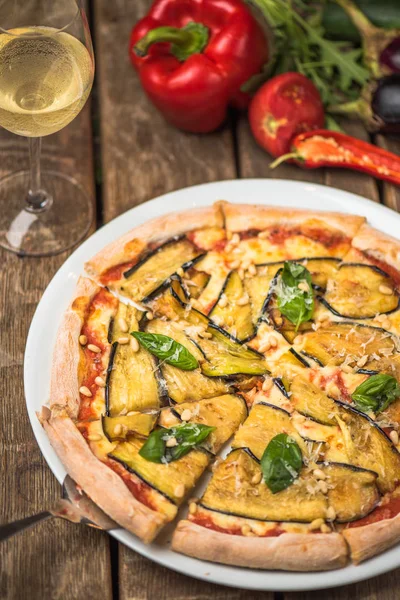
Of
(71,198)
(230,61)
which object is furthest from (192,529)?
(230,61)

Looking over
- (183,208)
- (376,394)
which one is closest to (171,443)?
(376,394)

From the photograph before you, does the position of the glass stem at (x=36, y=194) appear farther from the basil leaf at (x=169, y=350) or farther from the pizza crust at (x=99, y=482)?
the pizza crust at (x=99, y=482)

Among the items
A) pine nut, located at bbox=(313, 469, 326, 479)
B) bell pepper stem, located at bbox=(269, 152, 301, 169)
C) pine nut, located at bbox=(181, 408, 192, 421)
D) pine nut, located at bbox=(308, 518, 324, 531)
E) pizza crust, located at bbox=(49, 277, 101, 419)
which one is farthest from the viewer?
bell pepper stem, located at bbox=(269, 152, 301, 169)

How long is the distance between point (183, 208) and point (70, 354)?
1.23 metres

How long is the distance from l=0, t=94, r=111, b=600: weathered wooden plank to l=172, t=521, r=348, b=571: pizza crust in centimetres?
55

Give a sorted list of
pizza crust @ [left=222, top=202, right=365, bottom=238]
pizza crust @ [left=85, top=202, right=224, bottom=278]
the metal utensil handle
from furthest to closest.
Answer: pizza crust @ [left=222, top=202, right=365, bottom=238] → pizza crust @ [left=85, top=202, right=224, bottom=278] → the metal utensil handle

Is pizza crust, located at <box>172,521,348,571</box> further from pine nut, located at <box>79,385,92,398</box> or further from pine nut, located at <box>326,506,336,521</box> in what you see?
pine nut, located at <box>79,385,92,398</box>

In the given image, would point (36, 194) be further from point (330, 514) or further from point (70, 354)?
Answer: point (330, 514)

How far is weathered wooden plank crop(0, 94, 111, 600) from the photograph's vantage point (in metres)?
3.74

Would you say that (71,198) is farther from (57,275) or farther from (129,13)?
(129,13)

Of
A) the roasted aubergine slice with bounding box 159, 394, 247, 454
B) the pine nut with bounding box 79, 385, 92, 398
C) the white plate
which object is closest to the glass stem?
the white plate

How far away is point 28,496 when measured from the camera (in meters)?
4.01

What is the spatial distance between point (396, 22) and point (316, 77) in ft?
2.33

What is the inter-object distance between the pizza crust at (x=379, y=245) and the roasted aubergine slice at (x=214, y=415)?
116cm
